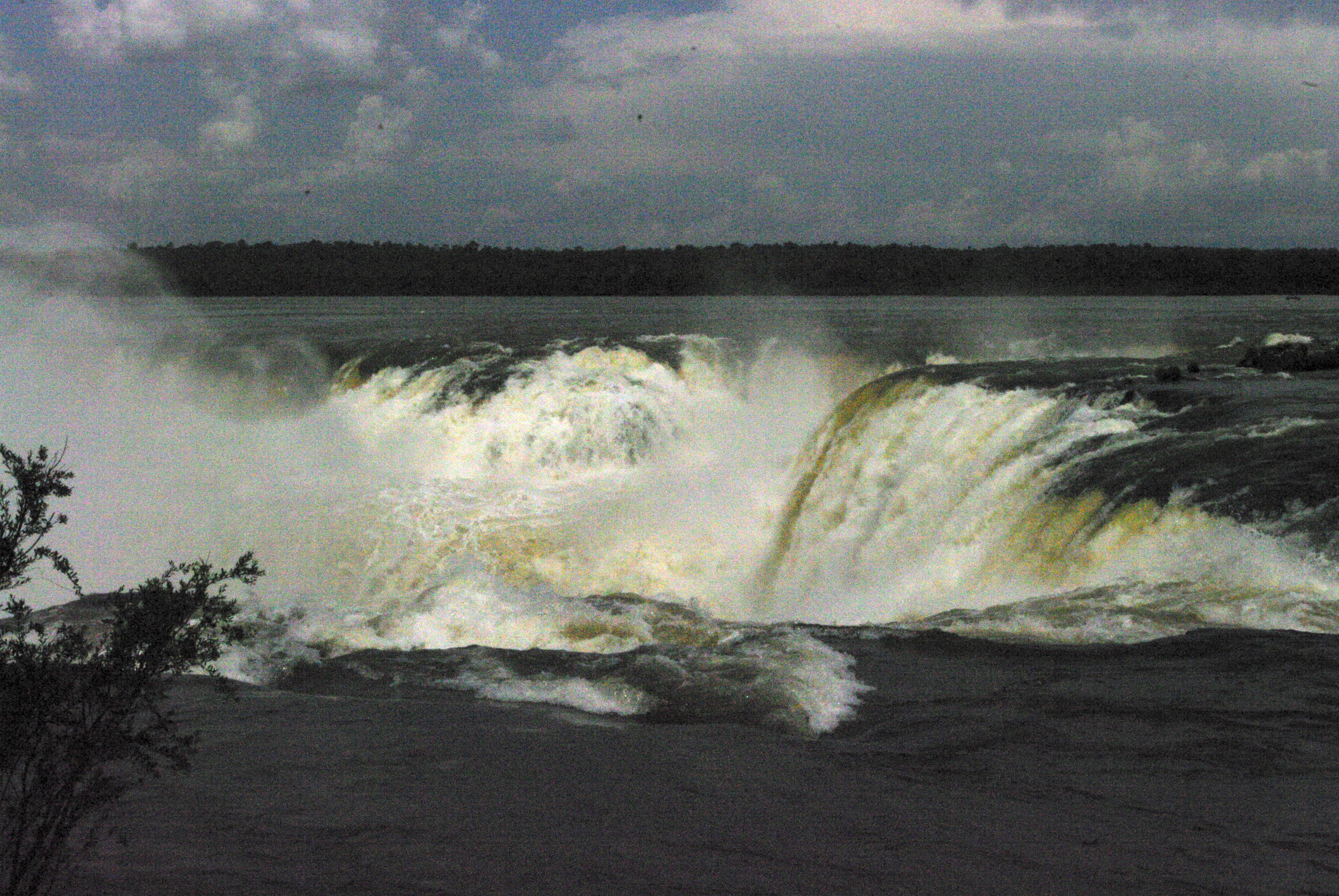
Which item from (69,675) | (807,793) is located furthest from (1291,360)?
(69,675)

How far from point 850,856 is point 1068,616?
4.27m

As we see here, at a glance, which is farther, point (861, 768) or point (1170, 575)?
point (1170, 575)

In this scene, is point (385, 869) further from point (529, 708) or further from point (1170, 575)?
point (1170, 575)

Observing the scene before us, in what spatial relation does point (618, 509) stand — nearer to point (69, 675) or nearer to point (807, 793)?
point (807, 793)

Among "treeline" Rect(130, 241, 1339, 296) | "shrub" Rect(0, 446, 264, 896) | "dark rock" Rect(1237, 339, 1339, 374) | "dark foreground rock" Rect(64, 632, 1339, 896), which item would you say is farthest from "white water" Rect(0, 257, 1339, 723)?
"treeline" Rect(130, 241, 1339, 296)

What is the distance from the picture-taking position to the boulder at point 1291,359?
19.6 metres

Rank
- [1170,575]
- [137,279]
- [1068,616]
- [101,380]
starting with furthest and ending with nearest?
[137,279], [101,380], [1170,575], [1068,616]

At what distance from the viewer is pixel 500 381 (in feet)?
77.3

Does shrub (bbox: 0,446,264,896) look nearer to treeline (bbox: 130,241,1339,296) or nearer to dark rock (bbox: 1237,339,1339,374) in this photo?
dark rock (bbox: 1237,339,1339,374)

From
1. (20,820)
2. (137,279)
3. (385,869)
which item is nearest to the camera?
(20,820)

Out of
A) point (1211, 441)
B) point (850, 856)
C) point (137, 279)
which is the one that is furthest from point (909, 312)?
point (850, 856)

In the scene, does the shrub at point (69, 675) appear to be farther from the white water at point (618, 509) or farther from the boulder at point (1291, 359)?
the boulder at point (1291, 359)

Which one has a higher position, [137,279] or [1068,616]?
[137,279]

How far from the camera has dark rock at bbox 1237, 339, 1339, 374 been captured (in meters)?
19.6
